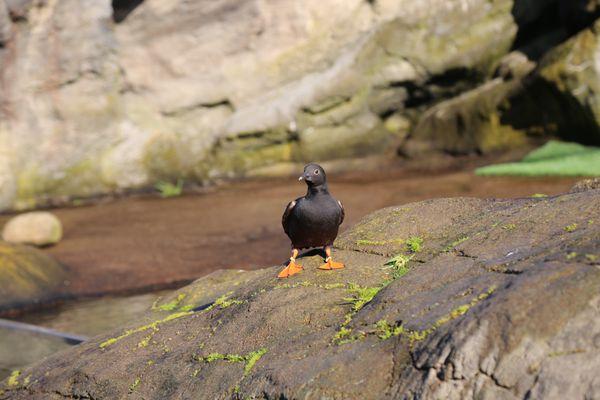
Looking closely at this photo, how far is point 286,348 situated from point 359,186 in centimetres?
999

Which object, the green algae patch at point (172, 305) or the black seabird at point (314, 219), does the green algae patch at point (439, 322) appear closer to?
the black seabird at point (314, 219)

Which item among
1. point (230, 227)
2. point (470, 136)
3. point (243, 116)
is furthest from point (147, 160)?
point (470, 136)

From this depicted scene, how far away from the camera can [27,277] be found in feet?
34.6

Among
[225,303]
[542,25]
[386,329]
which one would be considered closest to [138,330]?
[225,303]

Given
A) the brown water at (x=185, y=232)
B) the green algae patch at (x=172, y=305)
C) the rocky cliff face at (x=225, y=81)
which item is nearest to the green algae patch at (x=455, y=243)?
the green algae patch at (x=172, y=305)

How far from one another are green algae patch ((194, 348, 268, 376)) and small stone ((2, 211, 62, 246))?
28.0 ft

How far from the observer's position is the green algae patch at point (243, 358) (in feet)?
13.9

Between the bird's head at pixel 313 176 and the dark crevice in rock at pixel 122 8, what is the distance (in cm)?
1265

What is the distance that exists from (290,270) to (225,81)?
496 inches

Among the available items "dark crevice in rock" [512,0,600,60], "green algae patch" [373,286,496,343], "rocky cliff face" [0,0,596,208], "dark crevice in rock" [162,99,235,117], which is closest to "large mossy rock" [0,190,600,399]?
"green algae patch" [373,286,496,343]

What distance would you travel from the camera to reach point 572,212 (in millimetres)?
4316

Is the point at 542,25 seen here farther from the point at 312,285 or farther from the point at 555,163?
the point at 312,285

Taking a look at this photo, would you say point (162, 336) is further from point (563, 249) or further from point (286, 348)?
point (563, 249)

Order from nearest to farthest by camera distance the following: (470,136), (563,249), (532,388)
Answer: (532,388) → (563,249) → (470,136)
